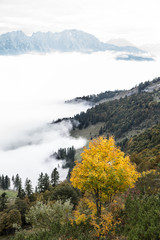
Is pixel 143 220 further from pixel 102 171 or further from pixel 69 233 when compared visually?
pixel 69 233

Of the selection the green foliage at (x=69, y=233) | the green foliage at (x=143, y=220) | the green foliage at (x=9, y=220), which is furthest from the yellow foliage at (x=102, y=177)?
the green foliage at (x=9, y=220)

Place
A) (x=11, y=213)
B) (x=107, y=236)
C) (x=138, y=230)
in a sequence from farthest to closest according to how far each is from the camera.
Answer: (x=11, y=213), (x=107, y=236), (x=138, y=230)

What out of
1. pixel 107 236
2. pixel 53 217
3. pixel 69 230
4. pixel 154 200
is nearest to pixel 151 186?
pixel 154 200

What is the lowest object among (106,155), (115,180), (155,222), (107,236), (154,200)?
(107,236)

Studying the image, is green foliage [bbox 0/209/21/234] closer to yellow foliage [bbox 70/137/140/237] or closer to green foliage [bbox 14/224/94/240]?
green foliage [bbox 14/224/94/240]

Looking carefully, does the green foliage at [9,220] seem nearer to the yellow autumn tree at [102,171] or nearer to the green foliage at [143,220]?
the yellow autumn tree at [102,171]

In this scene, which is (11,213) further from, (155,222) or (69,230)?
(155,222)

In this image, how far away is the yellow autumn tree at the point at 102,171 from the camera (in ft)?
81.8

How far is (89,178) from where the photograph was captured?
24.2m

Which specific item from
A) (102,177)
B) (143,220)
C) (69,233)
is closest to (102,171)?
(102,177)

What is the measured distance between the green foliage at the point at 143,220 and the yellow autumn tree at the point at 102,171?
128 inches

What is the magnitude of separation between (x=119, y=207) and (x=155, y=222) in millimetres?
8798

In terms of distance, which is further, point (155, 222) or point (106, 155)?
point (106, 155)

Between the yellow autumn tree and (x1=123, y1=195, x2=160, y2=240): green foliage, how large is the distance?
3256mm
